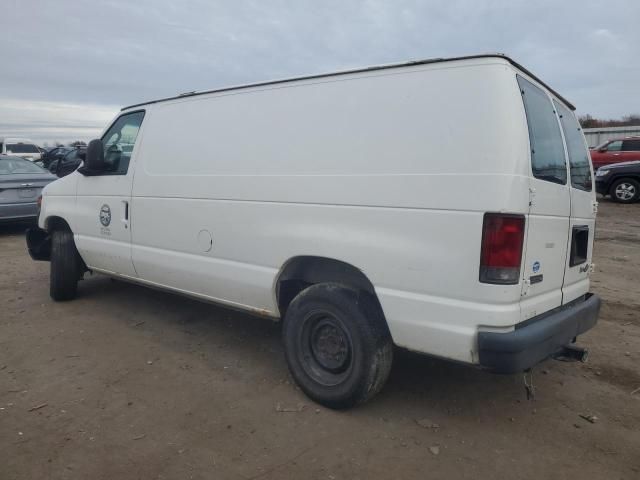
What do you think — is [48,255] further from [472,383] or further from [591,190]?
[591,190]

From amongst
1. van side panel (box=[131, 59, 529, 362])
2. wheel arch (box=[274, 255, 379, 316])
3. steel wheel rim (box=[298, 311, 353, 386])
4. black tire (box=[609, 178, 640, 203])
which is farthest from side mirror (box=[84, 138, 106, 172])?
black tire (box=[609, 178, 640, 203])

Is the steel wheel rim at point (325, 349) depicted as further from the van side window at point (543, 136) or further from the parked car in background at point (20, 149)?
the parked car in background at point (20, 149)

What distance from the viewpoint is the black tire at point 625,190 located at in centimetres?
1438

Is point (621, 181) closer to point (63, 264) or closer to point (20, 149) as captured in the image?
point (63, 264)

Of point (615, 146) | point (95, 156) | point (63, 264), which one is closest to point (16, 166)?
point (63, 264)

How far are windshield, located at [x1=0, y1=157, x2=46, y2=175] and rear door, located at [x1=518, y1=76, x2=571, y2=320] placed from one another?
405 inches

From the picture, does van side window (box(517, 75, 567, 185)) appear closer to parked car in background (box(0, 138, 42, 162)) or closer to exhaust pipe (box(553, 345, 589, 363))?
exhaust pipe (box(553, 345, 589, 363))

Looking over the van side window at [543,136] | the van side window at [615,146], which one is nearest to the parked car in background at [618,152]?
the van side window at [615,146]

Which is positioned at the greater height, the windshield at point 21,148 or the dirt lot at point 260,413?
the windshield at point 21,148

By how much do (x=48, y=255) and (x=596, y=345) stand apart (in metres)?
5.94

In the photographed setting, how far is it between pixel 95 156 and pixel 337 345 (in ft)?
10.1

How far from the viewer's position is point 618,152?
55.0ft

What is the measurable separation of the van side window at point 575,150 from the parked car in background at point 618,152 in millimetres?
14571

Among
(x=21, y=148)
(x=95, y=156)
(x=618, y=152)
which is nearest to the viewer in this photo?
(x=95, y=156)
